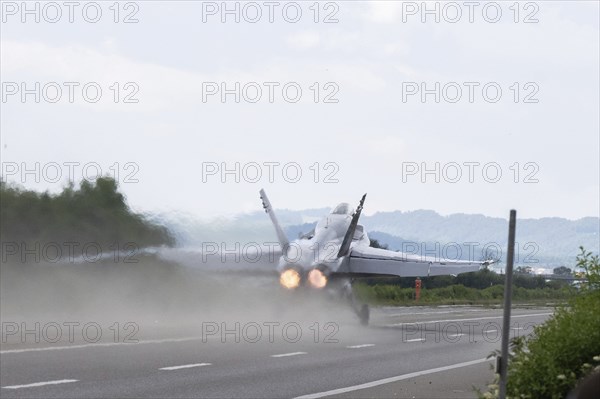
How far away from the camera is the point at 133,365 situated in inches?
725

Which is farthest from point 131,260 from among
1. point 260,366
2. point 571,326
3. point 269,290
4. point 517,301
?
point 517,301

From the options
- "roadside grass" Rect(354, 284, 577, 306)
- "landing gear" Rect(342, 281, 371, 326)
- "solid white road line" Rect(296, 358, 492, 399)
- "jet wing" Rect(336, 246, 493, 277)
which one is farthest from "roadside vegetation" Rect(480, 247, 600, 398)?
"roadside grass" Rect(354, 284, 577, 306)

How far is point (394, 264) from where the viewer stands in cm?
3584

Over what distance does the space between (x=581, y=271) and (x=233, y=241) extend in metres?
17.0

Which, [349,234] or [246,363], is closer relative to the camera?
[246,363]

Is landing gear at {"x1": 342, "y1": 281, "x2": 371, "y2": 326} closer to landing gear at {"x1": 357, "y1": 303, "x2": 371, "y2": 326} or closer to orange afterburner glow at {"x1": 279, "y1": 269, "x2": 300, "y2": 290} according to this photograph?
landing gear at {"x1": 357, "y1": 303, "x2": 371, "y2": 326}

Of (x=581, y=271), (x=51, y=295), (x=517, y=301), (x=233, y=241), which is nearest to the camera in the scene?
(x=581, y=271)

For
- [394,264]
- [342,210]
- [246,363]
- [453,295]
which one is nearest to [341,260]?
[342,210]

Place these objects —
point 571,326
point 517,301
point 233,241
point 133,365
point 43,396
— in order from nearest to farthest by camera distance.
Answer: point 571,326
point 43,396
point 133,365
point 233,241
point 517,301

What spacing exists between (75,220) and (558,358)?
66.6 feet

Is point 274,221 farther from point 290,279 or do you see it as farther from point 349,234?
point 290,279

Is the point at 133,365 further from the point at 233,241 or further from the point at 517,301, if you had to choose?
the point at 517,301

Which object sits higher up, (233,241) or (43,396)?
(233,241)

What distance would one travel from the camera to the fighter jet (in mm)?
30219
